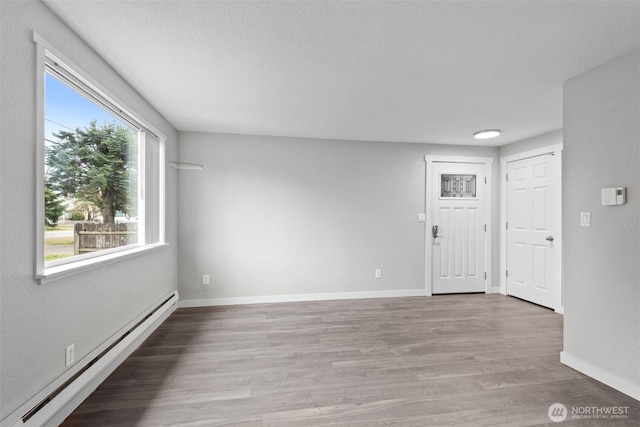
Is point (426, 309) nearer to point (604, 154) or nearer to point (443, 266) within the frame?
point (443, 266)

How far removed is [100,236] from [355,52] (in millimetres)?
2402

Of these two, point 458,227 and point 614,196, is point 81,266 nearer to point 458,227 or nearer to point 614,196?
point 614,196

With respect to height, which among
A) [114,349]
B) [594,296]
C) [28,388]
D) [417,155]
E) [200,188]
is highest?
[417,155]

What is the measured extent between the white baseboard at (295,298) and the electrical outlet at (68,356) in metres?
2.18

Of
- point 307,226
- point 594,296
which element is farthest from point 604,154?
point 307,226

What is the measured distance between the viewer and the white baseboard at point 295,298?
3.98 metres

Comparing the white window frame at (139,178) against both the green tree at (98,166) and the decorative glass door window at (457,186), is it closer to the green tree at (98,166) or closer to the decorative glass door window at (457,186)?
the green tree at (98,166)

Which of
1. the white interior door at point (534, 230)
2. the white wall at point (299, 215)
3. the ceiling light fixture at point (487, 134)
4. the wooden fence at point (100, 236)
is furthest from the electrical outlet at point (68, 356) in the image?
the white interior door at point (534, 230)

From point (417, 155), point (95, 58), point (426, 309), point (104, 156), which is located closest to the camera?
point (95, 58)

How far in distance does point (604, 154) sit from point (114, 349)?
4.02m

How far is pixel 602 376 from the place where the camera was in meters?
2.17

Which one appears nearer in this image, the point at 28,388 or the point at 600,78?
the point at 28,388

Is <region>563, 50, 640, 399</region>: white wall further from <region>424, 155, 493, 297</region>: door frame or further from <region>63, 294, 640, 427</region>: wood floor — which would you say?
<region>424, 155, 493, 297</region>: door frame

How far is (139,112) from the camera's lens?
2.76 meters
